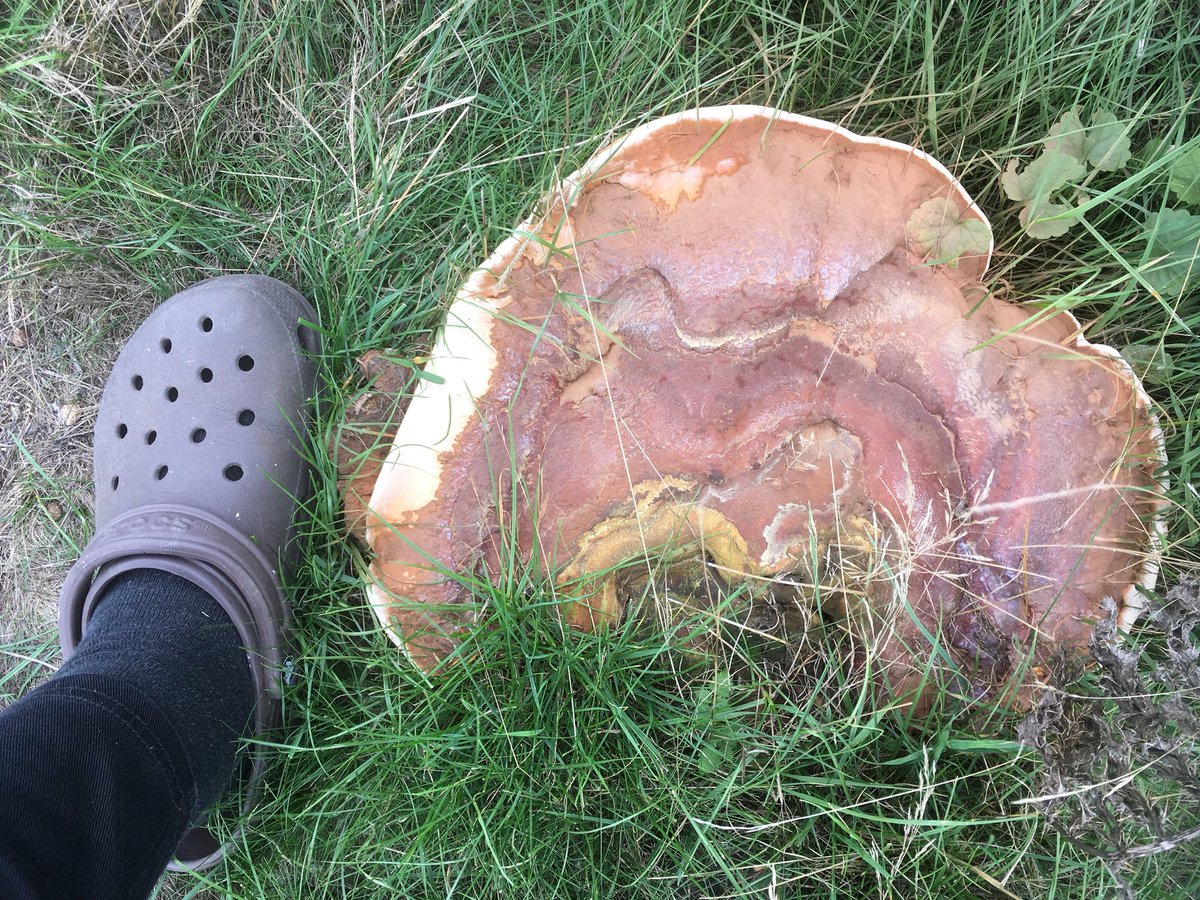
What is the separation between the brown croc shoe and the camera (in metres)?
1.81

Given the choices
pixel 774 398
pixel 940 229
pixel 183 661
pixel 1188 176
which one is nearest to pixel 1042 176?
pixel 1188 176

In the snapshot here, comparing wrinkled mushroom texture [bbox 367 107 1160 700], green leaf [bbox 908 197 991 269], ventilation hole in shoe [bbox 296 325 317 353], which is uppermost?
green leaf [bbox 908 197 991 269]

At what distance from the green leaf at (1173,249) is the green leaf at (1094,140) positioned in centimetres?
16

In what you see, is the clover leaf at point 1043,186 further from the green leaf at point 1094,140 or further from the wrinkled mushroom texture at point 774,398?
the wrinkled mushroom texture at point 774,398

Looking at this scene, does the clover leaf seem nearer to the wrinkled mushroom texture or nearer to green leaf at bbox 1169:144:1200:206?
green leaf at bbox 1169:144:1200:206

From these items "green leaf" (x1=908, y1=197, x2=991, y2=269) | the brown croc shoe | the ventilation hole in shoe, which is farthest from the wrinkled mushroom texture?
the ventilation hole in shoe

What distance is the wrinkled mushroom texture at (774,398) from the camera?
4.63ft

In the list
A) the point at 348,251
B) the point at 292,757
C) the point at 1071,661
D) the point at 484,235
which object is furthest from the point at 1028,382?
the point at 292,757

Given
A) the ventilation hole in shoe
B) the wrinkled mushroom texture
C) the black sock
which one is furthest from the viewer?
the ventilation hole in shoe

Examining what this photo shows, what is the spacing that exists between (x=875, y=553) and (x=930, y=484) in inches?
6.4

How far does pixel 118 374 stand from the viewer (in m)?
1.97

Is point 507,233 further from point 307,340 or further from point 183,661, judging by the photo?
point 183,661

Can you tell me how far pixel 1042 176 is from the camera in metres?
1.76

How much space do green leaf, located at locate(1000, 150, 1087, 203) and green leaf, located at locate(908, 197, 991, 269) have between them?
0.45 meters
